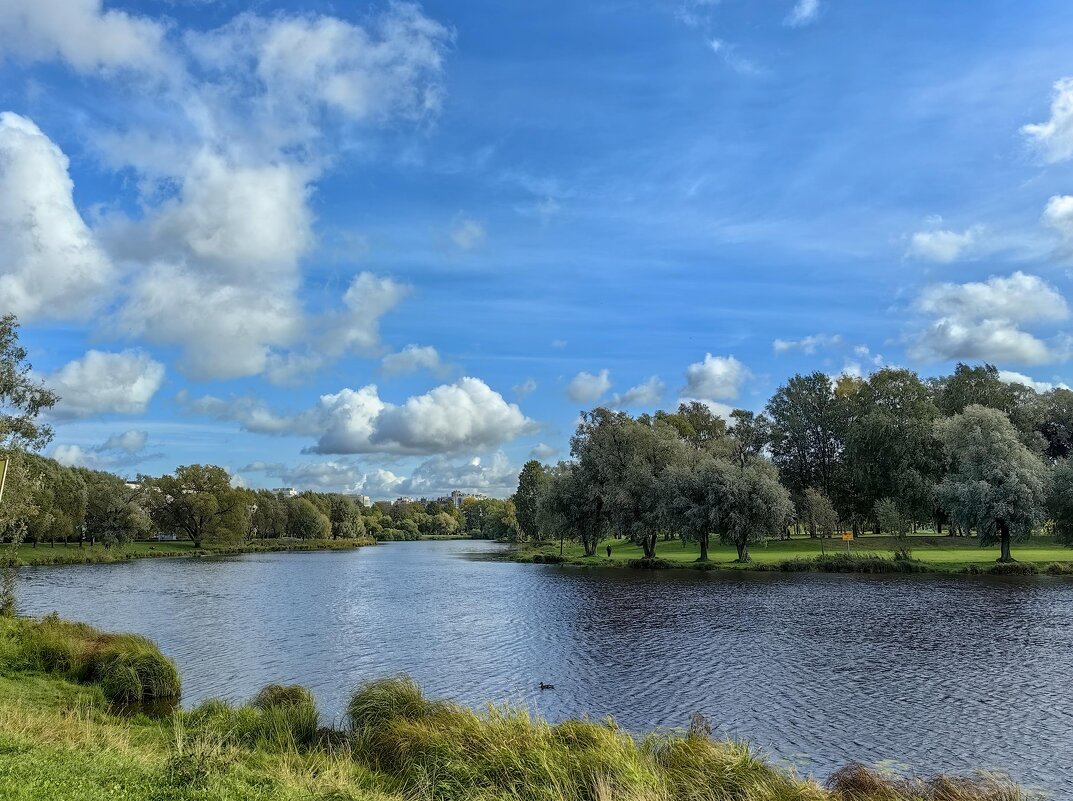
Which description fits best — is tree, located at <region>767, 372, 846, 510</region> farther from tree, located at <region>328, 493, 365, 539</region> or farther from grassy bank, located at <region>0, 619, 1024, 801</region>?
tree, located at <region>328, 493, 365, 539</region>

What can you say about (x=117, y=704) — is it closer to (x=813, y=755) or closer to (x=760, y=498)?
(x=813, y=755)

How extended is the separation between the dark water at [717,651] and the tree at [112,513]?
57679mm

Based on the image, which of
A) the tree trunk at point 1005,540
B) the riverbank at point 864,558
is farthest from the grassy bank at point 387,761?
the tree trunk at point 1005,540

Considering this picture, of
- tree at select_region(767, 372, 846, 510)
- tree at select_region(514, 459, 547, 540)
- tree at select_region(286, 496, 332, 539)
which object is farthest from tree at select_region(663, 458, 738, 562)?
tree at select_region(286, 496, 332, 539)

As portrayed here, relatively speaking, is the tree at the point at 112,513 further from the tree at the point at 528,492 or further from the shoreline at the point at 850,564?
the shoreline at the point at 850,564

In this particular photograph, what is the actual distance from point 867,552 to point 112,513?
10709cm

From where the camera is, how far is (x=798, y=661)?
26.3m

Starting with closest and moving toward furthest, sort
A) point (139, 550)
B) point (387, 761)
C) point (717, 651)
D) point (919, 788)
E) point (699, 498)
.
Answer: point (919, 788) → point (387, 761) → point (717, 651) → point (699, 498) → point (139, 550)

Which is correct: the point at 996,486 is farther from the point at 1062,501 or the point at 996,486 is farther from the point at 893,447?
the point at 893,447

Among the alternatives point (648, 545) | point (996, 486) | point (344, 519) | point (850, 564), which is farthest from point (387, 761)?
point (344, 519)

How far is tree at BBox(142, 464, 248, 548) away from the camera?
125 meters

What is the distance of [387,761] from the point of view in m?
13.9

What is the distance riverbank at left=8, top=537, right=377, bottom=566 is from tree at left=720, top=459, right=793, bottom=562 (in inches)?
2686

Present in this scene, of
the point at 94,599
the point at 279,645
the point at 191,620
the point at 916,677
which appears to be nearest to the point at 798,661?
the point at 916,677
